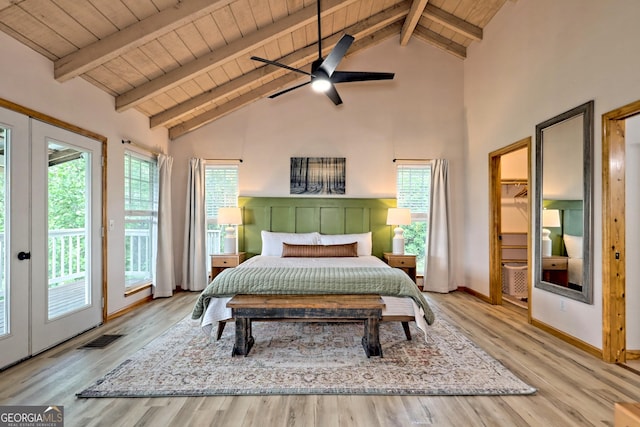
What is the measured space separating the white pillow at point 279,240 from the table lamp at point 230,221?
457 mm

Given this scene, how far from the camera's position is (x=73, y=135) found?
10.6ft

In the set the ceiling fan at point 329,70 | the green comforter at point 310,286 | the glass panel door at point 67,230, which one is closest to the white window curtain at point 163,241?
the glass panel door at point 67,230

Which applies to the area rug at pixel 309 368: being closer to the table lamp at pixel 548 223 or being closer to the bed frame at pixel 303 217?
the table lamp at pixel 548 223

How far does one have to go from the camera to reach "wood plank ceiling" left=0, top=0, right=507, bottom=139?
2.67m

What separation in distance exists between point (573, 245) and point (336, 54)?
298 centimetres

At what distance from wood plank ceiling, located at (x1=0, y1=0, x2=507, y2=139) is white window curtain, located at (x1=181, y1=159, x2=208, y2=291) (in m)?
0.89

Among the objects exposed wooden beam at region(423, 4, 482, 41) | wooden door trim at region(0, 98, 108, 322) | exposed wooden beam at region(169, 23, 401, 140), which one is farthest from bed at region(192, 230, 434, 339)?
exposed wooden beam at region(423, 4, 482, 41)

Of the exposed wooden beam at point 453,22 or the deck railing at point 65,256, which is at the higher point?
the exposed wooden beam at point 453,22

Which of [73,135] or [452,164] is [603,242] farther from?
[73,135]

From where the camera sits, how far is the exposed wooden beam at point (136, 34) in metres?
2.80

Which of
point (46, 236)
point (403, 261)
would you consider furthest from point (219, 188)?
point (403, 261)

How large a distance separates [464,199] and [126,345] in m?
5.12

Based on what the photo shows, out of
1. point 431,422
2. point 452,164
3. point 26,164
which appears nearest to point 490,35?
point 452,164

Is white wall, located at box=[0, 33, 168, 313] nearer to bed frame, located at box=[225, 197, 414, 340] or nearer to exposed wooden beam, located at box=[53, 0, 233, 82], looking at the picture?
exposed wooden beam, located at box=[53, 0, 233, 82]
